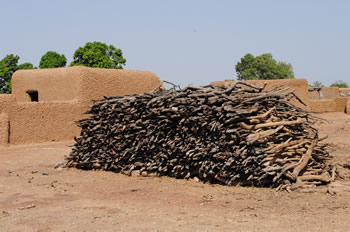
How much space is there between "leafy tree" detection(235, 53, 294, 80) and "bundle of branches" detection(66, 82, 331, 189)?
45996 millimetres

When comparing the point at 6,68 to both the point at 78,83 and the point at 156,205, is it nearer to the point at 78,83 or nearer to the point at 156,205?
the point at 78,83

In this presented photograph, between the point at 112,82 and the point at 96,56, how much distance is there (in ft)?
55.8

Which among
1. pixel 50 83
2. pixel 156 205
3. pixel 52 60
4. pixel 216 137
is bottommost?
pixel 156 205

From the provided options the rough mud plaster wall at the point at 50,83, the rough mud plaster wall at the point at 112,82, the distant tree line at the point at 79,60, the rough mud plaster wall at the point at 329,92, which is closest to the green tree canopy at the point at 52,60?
the distant tree line at the point at 79,60

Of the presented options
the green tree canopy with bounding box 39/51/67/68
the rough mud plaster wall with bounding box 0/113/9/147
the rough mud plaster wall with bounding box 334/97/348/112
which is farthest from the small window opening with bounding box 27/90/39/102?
the green tree canopy with bounding box 39/51/67/68

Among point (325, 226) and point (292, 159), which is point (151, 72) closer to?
point (292, 159)

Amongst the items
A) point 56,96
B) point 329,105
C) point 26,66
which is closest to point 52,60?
point 26,66

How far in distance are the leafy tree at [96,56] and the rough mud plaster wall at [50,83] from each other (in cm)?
1559

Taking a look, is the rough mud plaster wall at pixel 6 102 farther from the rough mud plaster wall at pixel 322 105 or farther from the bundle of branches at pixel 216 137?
the rough mud plaster wall at pixel 322 105

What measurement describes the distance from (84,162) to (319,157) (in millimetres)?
4989

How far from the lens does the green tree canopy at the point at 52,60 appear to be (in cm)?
3352

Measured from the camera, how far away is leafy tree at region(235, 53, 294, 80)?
52875mm

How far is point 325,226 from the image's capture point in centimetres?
460

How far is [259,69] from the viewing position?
53.8 m
